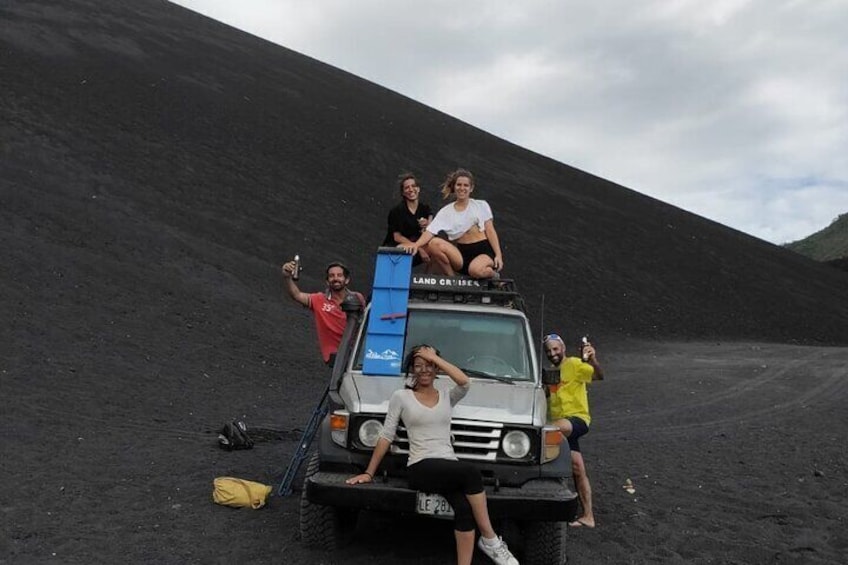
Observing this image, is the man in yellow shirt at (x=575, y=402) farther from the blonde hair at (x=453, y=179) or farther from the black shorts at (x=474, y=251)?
the blonde hair at (x=453, y=179)

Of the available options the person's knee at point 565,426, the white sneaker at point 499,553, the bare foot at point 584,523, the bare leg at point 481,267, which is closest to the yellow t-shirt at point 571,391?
the person's knee at point 565,426

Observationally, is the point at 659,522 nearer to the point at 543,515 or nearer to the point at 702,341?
the point at 543,515

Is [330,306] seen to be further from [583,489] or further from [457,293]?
[583,489]

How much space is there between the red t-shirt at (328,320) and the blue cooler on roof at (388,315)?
38.6 inches

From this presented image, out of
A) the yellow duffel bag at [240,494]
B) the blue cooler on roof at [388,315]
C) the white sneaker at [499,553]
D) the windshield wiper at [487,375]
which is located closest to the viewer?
the white sneaker at [499,553]

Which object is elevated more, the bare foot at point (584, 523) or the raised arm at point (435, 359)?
the raised arm at point (435, 359)

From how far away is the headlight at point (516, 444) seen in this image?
5539mm

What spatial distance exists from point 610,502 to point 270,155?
24.8m

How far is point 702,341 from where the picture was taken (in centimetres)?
2689

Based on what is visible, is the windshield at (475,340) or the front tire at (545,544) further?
the windshield at (475,340)

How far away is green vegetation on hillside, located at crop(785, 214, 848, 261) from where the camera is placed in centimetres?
8688

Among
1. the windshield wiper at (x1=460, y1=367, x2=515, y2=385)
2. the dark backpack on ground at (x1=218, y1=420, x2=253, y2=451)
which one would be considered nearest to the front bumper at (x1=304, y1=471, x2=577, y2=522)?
the windshield wiper at (x1=460, y1=367, x2=515, y2=385)

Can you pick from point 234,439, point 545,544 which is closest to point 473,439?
point 545,544

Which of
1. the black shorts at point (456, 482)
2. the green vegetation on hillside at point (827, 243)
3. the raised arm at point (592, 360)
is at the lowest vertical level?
the black shorts at point (456, 482)
